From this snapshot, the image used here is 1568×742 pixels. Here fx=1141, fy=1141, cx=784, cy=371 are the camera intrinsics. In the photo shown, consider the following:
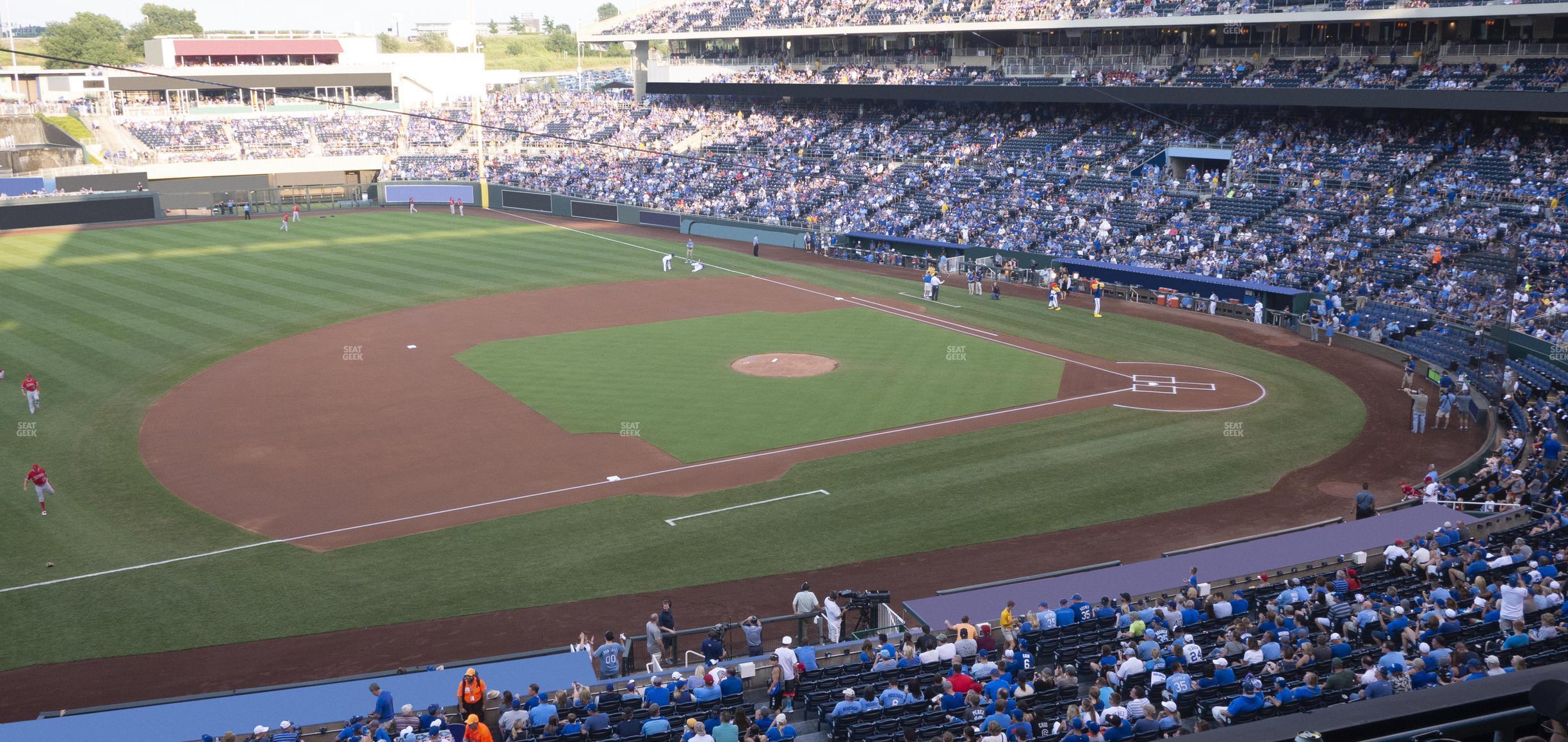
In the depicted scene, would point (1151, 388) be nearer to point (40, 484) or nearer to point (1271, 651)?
point (1271, 651)

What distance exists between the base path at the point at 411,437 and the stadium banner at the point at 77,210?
34819 mm

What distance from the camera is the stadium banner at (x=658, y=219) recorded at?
63.8 meters

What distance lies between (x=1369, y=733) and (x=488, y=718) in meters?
11.1

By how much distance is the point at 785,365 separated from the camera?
A: 113 ft

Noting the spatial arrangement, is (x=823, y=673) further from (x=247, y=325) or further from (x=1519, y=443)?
(x=247, y=325)

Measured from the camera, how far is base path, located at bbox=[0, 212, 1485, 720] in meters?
16.8

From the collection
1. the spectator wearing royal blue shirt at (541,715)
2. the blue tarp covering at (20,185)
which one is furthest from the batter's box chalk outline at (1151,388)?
the blue tarp covering at (20,185)

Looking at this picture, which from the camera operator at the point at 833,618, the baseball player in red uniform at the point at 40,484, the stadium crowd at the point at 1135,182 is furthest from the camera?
the stadium crowd at the point at 1135,182

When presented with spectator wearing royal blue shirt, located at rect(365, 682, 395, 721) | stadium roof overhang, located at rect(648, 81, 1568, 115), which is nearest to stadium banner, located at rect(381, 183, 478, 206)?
stadium roof overhang, located at rect(648, 81, 1568, 115)

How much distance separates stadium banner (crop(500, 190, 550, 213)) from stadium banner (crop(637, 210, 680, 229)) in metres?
7.51

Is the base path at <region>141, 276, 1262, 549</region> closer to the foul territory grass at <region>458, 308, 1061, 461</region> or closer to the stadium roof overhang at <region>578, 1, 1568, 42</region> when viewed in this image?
the foul territory grass at <region>458, 308, 1061, 461</region>

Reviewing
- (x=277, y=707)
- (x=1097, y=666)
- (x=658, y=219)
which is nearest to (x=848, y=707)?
(x=1097, y=666)

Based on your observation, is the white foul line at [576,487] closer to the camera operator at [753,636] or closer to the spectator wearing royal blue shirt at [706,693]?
the camera operator at [753,636]

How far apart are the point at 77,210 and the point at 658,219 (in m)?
32.5
